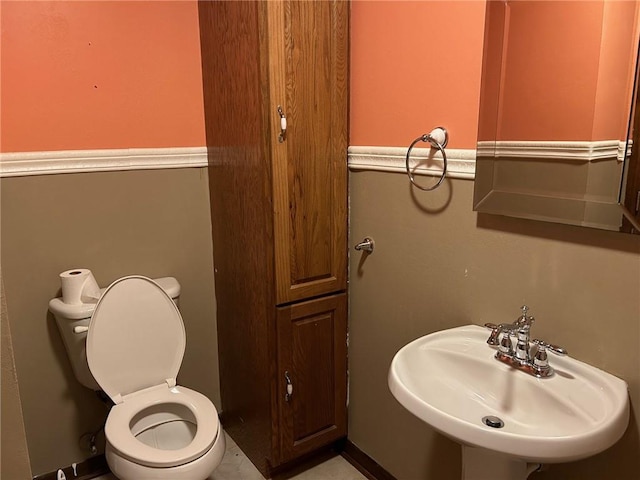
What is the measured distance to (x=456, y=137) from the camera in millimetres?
1462

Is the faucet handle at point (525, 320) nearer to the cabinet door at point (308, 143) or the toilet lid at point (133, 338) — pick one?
the cabinet door at point (308, 143)

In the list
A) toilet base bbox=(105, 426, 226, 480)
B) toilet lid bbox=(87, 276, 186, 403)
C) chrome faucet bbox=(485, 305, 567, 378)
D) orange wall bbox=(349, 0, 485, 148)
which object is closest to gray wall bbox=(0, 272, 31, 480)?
toilet base bbox=(105, 426, 226, 480)

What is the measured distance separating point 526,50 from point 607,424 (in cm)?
91

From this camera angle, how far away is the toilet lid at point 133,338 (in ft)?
5.74

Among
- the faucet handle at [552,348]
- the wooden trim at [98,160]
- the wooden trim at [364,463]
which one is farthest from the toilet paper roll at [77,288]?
the faucet handle at [552,348]

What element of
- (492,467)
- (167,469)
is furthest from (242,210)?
(492,467)

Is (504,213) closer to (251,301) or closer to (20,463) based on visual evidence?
(251,301)

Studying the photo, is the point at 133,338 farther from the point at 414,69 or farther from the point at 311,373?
the point at 414,69

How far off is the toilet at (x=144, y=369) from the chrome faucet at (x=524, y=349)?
956 millimetres

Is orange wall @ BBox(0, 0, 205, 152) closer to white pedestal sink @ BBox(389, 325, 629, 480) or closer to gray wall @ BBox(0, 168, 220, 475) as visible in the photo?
gray wall @ BBox(0, 168, 220, 475)

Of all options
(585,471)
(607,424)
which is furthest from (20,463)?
(585,471)

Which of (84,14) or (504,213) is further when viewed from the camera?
(84,14)

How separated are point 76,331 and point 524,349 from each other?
4.75 ft

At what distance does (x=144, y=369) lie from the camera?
185 centimetres
